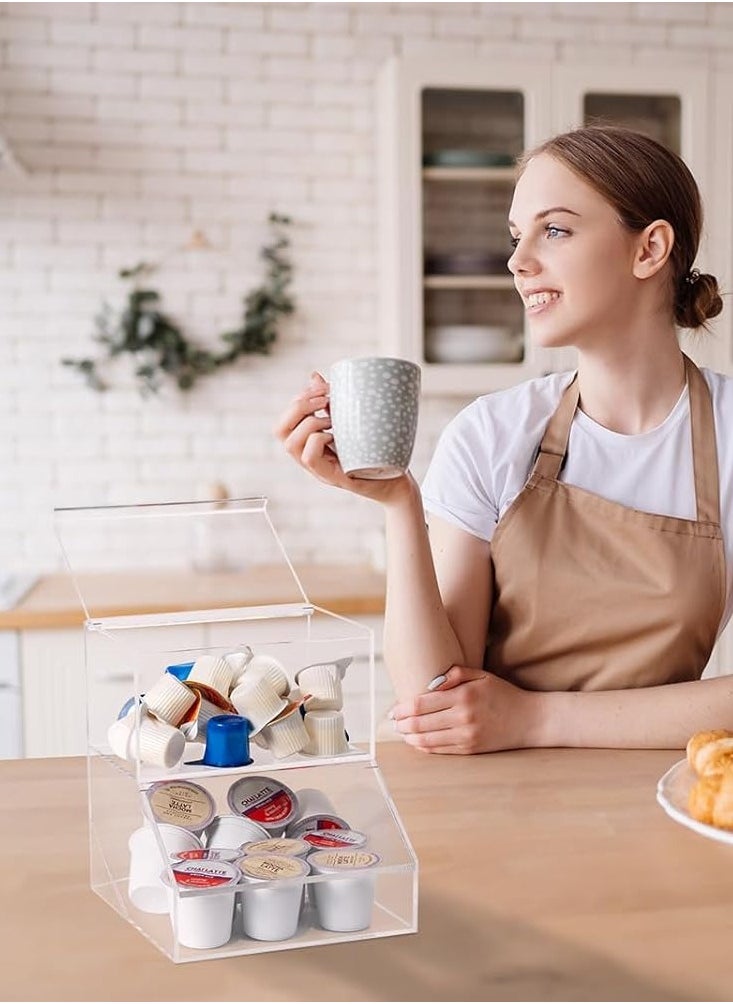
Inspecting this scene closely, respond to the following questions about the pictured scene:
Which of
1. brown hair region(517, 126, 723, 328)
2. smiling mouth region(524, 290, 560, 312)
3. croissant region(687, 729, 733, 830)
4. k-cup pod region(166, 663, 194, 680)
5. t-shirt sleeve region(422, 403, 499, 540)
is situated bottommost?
croissant region(687, 729, 733, 830)

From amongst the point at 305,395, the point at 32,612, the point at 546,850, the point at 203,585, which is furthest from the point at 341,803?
the point at 203,585

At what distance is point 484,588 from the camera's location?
1.69 meters

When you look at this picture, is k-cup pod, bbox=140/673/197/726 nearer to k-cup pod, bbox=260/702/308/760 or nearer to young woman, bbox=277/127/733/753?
k-cup pod, bbox=260/702/308/760

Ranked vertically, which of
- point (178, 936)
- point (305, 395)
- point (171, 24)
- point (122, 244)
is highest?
point (171, 24)

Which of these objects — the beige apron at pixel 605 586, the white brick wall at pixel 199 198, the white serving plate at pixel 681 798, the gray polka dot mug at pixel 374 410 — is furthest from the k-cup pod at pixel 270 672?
the white brick wall at pixel 199 198

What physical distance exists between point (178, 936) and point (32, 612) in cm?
210

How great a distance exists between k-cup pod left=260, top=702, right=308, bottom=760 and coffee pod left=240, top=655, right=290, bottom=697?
34 mm

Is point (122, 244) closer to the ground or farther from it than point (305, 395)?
farther from it

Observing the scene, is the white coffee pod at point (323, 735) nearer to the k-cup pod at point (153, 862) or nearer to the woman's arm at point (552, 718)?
the k-cup pod at point (153, 862)

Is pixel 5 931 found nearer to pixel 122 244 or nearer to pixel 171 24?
pixel 122 244

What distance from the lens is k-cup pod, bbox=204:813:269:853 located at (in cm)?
97

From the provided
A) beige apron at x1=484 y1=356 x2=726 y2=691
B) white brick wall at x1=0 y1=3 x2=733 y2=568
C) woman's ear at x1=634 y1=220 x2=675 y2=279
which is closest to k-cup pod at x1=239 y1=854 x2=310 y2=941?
beige apron at x1=484 y1=356 x2=726 y2=691

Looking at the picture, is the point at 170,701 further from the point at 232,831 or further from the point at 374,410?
the point at 374,410

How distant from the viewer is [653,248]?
1.67 m
